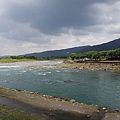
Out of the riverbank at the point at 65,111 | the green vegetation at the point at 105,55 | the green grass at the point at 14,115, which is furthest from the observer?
the green vegetation at the point at 105,55

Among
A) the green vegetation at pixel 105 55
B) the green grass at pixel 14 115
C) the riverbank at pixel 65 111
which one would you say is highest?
the green vegetation at pixel 105 55

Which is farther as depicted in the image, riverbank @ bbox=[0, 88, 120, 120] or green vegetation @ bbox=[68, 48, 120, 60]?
green vegetation @ bbox=[68, 48, 120, 60]

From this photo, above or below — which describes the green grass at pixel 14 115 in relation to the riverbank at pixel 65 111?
above

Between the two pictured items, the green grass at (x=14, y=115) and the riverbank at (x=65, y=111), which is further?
the riverbank at (x=65, y=111)

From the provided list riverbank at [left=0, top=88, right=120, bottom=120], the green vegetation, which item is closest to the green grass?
riverbank at [left=0, top=88, right=120, bottom=120]

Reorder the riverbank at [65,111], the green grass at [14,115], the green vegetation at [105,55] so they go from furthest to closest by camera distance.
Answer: the green vegetation at [105,55]
the riverbank at [65,111]
the green grass at [14,115]

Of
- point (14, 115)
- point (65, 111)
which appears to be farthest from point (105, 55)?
point (14, 115)

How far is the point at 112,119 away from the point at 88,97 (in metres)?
13.8

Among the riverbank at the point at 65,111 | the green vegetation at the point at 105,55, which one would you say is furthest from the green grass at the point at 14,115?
the green vegetation at the point at 105,55

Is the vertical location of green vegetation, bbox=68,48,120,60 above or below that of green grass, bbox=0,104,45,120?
above

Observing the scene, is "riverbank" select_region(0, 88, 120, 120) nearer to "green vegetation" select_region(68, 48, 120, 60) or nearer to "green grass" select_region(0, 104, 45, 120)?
"green grass" select_region(0, 104, 45, 120)

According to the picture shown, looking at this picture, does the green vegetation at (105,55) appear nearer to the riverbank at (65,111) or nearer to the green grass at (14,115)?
the riverbank at (65,111)

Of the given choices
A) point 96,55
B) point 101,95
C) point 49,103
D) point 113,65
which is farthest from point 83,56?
point 49,103

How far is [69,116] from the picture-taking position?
69.5 feet
